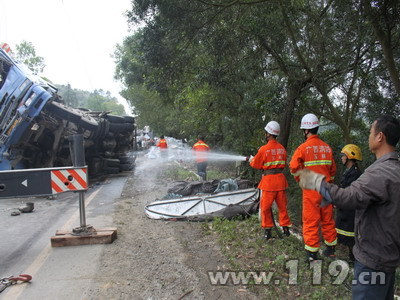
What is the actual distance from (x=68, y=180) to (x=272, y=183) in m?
2.97

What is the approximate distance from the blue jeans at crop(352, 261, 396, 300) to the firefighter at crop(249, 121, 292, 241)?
2.67 metres

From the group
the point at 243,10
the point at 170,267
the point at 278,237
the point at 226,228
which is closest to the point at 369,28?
the point at 243,10

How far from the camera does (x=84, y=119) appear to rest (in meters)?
10.1

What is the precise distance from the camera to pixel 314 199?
158 inches

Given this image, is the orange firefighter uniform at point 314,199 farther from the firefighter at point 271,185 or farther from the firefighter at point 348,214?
the firefighter at point 271,185

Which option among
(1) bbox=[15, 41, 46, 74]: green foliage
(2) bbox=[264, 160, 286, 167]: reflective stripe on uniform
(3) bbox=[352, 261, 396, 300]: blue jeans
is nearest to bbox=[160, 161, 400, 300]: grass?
(2) bbox=[264, 160, 286, 167]: reflective stripe on uniform

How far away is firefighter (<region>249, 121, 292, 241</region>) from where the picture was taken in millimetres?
4789

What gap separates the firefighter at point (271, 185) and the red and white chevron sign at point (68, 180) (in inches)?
100

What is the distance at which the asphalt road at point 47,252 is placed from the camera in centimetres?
359

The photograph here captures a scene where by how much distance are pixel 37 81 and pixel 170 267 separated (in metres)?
7.15

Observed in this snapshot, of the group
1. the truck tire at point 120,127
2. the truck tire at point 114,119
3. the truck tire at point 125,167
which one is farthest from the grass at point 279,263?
the truck tire at point 125,167

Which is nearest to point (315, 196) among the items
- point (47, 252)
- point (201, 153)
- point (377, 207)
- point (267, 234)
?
point (267, 234)

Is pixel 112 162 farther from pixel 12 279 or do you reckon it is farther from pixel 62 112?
pixel 12 279

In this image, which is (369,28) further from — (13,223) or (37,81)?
(37,81)
